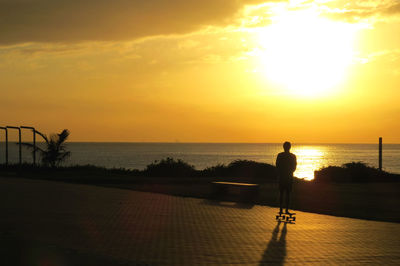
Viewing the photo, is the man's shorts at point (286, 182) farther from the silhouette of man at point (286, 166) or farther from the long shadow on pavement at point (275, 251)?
the long shadow on pavement at point (275, 251)

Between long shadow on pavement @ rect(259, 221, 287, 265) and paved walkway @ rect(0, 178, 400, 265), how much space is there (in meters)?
0.02

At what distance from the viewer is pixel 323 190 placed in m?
23.3

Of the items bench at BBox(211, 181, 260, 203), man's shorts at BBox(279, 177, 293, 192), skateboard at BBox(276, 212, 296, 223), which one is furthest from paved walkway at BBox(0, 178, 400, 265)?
bench at BBox(211, 181, 260, 203)

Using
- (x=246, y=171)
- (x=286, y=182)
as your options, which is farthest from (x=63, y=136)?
(x=286, y=182)

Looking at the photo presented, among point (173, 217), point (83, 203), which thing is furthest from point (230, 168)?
point (173, 217)

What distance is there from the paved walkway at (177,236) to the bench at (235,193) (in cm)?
170

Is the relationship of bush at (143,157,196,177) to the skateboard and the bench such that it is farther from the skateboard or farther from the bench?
the skateboard

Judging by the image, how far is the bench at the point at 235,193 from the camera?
18.4 m

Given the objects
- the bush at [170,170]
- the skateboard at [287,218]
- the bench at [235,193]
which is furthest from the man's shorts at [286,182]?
the bush at [170,170]

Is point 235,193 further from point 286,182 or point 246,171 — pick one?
point 246,171

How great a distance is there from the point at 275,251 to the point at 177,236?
2.22 metres

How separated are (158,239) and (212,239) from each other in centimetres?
101

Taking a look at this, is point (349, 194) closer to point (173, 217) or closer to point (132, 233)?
point (173, 217)

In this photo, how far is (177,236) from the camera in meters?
10.7
